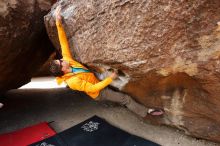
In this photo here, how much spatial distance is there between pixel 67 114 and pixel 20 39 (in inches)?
83.4

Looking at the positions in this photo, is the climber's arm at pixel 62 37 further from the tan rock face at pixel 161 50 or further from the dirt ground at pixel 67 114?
Result: the dirt ground at pixel 67 114

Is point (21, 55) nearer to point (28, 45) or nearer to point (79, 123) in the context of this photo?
point (28, 45)

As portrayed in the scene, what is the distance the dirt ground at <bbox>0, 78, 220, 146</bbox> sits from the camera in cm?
555

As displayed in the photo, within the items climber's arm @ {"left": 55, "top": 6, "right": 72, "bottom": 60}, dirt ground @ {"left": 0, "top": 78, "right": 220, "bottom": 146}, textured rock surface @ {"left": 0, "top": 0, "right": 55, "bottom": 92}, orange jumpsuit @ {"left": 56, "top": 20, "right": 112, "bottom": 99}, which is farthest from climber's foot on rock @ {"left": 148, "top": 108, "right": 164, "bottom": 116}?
textured rock surface @ {"left": 0, "top": 0, "right": 55, "bottom": 92}

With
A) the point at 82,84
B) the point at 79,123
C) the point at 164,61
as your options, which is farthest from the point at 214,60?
the point at 79,123

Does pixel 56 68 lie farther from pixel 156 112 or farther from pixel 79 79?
pixel 156 112

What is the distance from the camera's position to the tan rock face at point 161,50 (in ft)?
12.6

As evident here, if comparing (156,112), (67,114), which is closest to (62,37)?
(156,112)

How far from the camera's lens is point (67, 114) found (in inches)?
275

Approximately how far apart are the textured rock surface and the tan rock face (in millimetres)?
1187

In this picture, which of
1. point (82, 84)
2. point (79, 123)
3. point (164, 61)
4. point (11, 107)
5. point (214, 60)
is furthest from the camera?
point (11, 107)

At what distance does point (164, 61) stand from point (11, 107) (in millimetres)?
5235

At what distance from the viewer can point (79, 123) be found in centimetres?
639

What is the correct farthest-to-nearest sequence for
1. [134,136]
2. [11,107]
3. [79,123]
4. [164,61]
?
[11,107] → [79,123] → [134,136] → [164,61]
